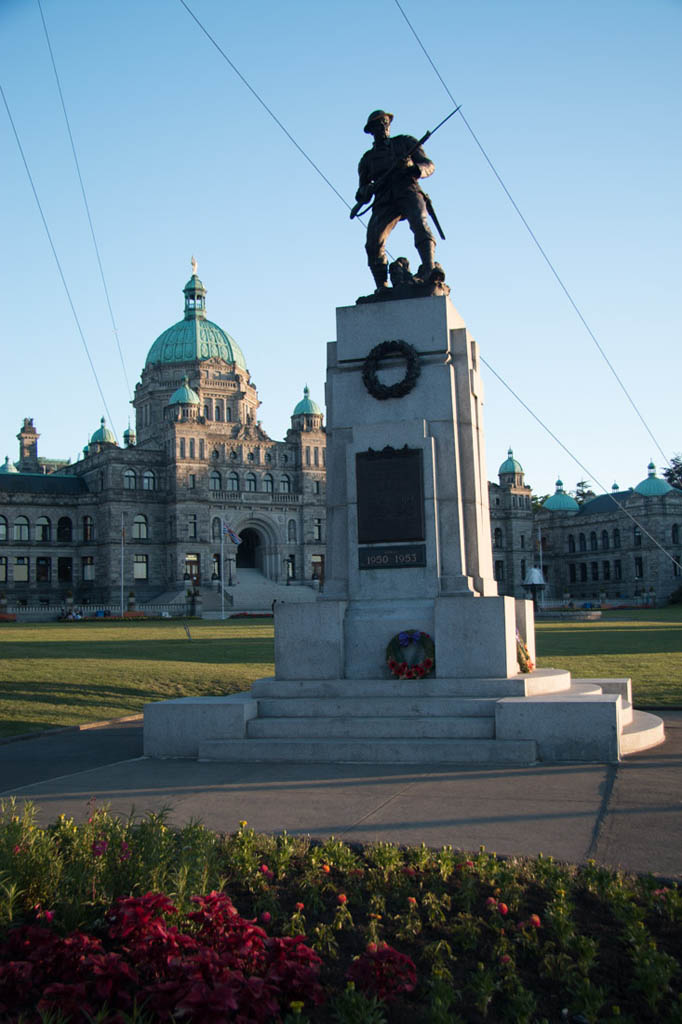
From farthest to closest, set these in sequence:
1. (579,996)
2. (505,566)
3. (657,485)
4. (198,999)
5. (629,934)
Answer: (505,566)
(657,485)
(629,934)
(579,996)
(198,999)

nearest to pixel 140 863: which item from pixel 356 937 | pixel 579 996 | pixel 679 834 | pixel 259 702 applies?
pixel 356 937

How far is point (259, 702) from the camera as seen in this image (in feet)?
35.2

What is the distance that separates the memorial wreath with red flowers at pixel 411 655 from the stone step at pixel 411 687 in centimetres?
12

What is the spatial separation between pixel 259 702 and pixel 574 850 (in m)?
5.18

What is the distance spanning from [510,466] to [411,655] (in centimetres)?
9897

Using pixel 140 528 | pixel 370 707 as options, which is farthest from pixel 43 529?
pixel 370 707

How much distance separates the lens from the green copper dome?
93312mm

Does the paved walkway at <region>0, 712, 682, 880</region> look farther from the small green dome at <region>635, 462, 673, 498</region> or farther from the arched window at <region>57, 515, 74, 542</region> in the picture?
the small green dome at <region>635, 462, 673, 498</region>

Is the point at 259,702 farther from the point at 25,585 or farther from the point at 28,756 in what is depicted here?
the point at 25,585

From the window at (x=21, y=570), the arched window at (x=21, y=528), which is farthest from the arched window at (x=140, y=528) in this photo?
the window at (x=21, y=570)

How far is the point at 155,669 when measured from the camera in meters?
20.7

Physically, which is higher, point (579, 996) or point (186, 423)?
point (186, 423)

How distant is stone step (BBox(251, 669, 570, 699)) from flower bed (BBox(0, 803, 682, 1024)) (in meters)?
4.15

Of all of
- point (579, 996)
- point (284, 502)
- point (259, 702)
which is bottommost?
point (579, 996)
